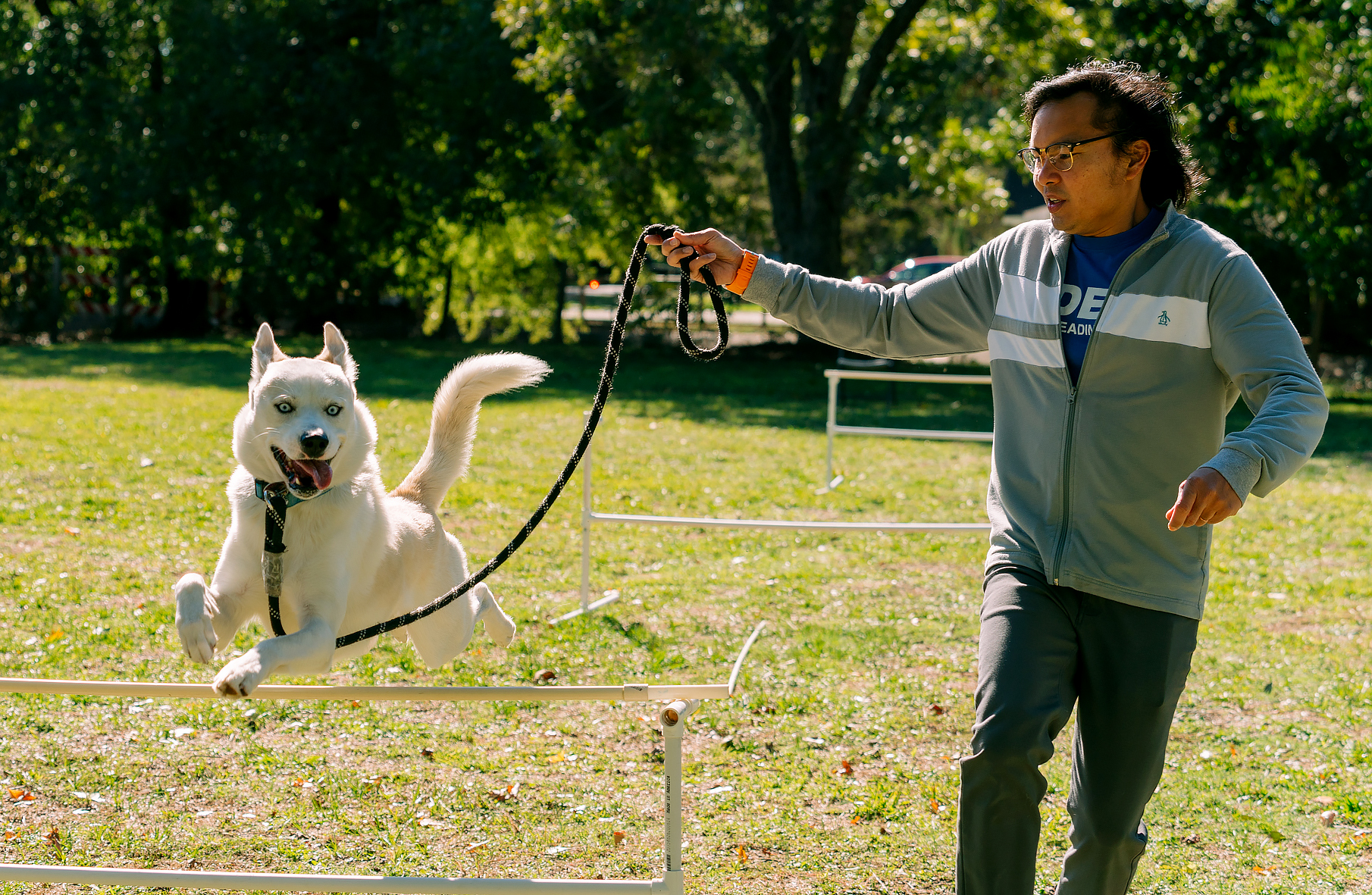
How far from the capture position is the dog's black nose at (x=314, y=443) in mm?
3018

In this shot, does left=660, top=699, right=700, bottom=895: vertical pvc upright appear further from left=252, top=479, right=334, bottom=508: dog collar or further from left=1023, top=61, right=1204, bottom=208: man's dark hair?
left=1023, top=61, right=1204, bottom=208: man's dark hair

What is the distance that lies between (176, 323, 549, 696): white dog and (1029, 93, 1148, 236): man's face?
159 centimetres

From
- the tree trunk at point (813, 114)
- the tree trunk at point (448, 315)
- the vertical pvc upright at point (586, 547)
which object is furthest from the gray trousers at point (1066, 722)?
the tree trunk at point (448, 315)

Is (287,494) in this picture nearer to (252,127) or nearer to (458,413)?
(458,413)

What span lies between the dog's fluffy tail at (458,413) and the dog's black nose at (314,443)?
28.4 inches

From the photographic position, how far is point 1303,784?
15.9 feet

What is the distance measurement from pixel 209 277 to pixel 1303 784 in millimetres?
24224

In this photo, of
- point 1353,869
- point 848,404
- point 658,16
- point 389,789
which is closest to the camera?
point 1353,869

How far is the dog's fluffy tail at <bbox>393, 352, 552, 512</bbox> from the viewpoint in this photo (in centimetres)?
371

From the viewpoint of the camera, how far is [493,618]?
13.4 ft

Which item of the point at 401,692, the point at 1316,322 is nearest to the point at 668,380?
the point at 1316,322

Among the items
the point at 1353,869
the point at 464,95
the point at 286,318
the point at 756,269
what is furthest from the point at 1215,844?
the point at 286,318

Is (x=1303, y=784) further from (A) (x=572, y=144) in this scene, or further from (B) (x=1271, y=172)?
(A) (x=572, y=144)

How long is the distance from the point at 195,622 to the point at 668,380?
1682cm
